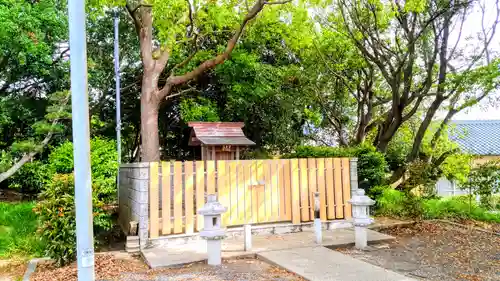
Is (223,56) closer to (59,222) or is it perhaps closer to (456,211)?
(59,222)

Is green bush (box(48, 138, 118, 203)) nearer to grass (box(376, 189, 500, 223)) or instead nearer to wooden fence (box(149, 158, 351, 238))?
wooden fence (box(149, 158, 351, 238))

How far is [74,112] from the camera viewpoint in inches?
111

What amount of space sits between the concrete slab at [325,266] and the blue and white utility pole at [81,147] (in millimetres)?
2865

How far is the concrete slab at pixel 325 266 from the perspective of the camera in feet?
15.3

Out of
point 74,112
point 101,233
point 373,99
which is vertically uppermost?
point 373,99

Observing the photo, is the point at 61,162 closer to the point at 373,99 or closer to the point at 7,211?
the point at 7,211

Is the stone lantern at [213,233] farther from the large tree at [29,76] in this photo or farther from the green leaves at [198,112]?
the green leaves at [198,112]

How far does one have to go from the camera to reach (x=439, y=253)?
632 cm

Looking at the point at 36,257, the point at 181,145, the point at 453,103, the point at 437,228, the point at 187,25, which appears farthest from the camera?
the point at 181,145

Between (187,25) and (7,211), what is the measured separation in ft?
23.1

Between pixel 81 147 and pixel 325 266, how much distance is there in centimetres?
381

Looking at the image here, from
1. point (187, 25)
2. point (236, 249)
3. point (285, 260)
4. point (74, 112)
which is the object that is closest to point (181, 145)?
point (187, 25)

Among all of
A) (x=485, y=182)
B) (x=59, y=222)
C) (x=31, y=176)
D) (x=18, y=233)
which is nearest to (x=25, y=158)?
(x=31, y=176)

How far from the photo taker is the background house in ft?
59.2
